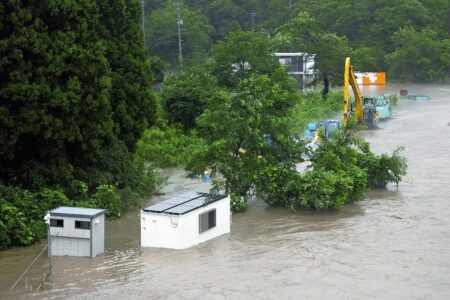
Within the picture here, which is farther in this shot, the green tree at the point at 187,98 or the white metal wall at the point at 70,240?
the green tree at the point at 187,98

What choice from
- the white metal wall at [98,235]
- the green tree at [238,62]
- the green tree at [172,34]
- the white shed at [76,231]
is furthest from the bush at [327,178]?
the green tree at [172,34]

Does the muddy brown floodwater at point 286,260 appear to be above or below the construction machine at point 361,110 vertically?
below

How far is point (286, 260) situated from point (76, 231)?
5.33 metres

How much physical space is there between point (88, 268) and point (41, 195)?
148 inches

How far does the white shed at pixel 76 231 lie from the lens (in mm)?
23547

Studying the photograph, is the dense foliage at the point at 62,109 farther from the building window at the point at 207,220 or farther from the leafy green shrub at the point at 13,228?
the building window at the point at 207,220

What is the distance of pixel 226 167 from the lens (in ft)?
96.4

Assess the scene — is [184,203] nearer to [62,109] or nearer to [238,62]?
[62,109]

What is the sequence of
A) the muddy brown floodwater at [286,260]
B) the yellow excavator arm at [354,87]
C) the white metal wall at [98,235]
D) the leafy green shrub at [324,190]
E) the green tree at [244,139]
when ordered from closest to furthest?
the muddy brown floodwater at [286,260] < the white metal wall at [98,235] < the leafy green shrub at [324,190] < the green tree at [244,139] < the yellow excavator arm at [354,87]

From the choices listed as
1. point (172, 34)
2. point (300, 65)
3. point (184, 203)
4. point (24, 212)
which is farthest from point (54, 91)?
point (172, 34)

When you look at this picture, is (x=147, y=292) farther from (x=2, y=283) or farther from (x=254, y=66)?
(x=254, y=66)

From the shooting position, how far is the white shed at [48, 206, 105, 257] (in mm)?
23547

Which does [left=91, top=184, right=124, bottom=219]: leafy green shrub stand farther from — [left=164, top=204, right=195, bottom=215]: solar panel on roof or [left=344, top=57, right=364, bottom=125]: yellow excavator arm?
[left=344, top=57, right=364, bottom=125]: yellow excavator arm

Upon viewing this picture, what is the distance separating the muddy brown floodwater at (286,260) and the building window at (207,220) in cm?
46
